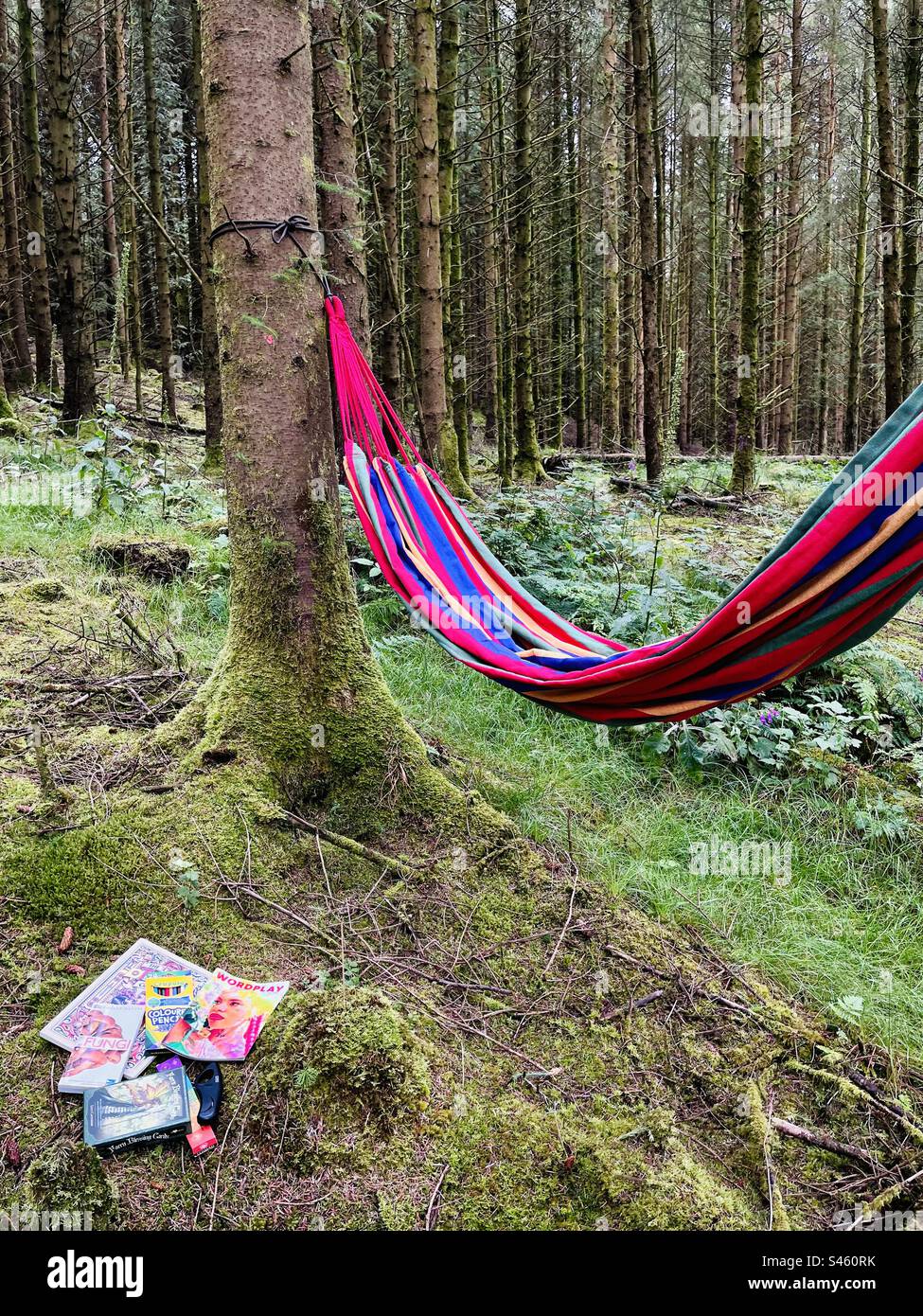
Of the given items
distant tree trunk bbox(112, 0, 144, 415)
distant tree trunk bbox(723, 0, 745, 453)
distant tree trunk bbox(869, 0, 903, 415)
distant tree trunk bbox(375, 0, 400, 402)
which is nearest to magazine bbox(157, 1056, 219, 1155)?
distant tree trunk bbox(375, 0, 400, 402)

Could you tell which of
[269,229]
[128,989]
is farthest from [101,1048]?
[269,229]

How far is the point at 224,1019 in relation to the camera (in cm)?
141

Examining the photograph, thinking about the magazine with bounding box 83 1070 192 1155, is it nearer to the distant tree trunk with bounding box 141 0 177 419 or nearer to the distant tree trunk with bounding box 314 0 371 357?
the distant tree trunk with bounding box 314 0 371 357

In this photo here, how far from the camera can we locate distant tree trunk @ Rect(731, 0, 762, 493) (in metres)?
5.58

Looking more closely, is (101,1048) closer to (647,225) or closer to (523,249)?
(523,249)

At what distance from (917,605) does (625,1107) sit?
4182 millimetres

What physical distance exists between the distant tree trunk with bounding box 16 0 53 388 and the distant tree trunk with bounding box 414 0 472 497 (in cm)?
387

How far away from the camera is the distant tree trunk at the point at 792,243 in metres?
9.52

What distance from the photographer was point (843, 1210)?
140 centimetres

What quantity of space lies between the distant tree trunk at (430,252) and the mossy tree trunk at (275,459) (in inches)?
98.6

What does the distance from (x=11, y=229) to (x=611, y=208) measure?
605cm

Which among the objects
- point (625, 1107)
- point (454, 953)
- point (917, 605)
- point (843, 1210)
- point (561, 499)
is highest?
A: point (561, 499)
